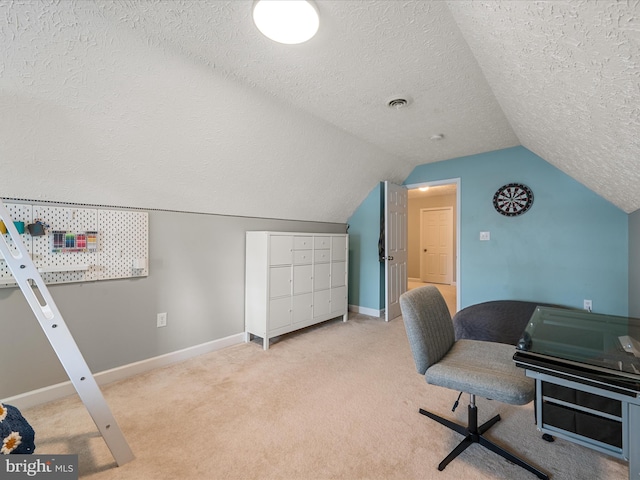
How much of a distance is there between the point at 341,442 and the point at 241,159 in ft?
7.54

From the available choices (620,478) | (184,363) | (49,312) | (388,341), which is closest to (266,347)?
(184,363)

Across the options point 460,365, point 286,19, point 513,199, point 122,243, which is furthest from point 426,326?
point 513,199

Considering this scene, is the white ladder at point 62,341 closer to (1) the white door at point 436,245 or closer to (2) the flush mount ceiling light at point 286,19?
(2) the flush mount ceiling light at point 286,19

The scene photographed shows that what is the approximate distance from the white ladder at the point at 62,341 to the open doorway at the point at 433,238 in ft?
21.0

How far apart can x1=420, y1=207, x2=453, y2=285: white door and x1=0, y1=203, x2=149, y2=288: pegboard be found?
22.1 feet

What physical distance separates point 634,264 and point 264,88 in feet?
12.1

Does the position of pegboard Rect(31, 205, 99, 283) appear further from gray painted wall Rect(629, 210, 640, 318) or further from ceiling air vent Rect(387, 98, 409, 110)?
gray painted wall Rect(629, 210, 640, 318)

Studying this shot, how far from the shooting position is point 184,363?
8.63 feet

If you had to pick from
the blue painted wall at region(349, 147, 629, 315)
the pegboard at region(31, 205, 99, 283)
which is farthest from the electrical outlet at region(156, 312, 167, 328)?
the blue painted wall at region(349, 147, 629, 315)

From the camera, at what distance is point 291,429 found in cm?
173

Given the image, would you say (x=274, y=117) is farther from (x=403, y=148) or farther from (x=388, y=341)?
(x=388, y=341)

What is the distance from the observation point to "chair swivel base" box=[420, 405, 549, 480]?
140 cm

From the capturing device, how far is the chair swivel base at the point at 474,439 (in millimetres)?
1398

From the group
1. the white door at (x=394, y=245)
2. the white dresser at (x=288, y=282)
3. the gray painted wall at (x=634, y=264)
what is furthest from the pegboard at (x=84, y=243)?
the gray painted wall at (x=634, y=264)
